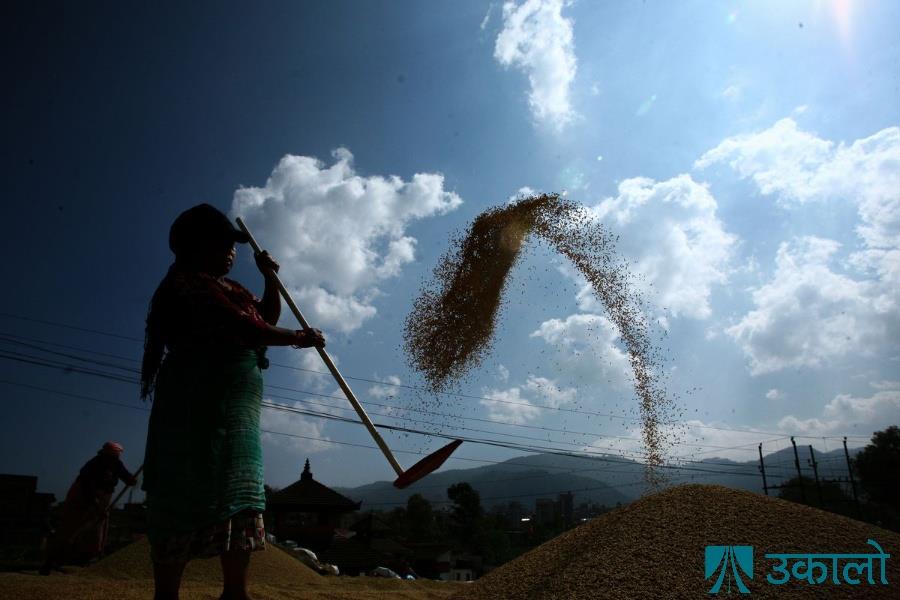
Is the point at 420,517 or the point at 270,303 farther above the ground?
A: the point at 270,303

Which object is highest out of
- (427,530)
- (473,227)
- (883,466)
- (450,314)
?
(473,227)

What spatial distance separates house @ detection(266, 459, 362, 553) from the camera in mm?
20516

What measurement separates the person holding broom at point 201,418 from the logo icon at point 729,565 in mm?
2807

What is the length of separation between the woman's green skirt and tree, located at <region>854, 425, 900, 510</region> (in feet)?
140

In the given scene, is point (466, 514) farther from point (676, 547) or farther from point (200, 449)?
point (200, 449)

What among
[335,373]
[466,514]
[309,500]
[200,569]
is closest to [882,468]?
[466,514]

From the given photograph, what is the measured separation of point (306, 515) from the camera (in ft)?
68.1

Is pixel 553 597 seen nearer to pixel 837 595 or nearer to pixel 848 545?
pixel 837 595

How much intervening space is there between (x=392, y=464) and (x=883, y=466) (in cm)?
4241

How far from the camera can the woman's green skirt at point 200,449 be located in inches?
63.3

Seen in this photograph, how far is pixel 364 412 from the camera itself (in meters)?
2.50

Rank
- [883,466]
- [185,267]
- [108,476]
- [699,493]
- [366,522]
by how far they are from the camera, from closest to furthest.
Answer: [185,267] < [699,493] < [108,476] < [366,522] < [883,466]

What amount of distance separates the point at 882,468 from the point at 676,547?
1586 inches

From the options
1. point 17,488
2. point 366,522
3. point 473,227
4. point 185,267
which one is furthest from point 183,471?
point 366,522
